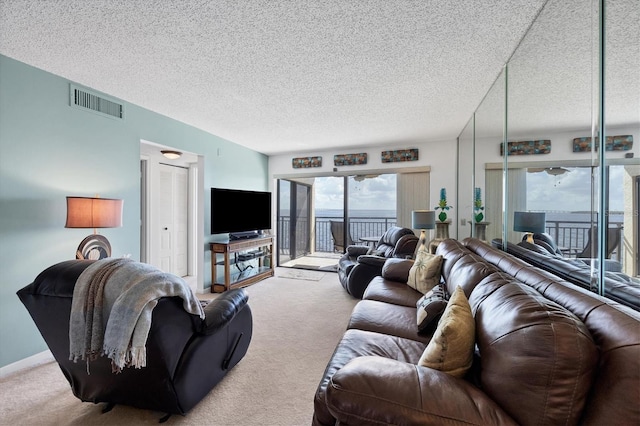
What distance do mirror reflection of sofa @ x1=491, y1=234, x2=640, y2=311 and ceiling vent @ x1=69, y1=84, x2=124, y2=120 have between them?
3.89 metres

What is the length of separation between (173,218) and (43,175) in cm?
244

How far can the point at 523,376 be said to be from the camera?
0.84 metres

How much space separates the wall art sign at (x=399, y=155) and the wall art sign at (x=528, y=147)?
2325 millimetres

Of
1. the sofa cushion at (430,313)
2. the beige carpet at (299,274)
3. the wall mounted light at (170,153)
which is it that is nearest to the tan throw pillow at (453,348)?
the sofa cushion at (430,313)

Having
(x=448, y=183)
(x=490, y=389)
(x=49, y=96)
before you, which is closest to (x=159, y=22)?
(x=49, y=96)

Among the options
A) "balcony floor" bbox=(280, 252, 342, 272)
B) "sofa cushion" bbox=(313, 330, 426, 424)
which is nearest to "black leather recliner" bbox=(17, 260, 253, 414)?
"sofa cushion" bbox=(313, 330, 426, 424)

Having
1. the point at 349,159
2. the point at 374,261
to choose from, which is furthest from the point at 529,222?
the point at 349,159

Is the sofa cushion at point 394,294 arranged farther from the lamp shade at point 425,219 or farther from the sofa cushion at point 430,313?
the lamp shade at point 425,219

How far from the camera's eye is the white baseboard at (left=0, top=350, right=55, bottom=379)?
2.07m

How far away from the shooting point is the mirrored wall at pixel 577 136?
1077mm

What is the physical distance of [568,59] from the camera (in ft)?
5.00

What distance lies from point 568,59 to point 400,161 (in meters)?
3.33

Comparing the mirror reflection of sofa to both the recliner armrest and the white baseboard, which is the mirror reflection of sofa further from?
the white baseboard

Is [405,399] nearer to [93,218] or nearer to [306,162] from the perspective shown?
[93,218]
